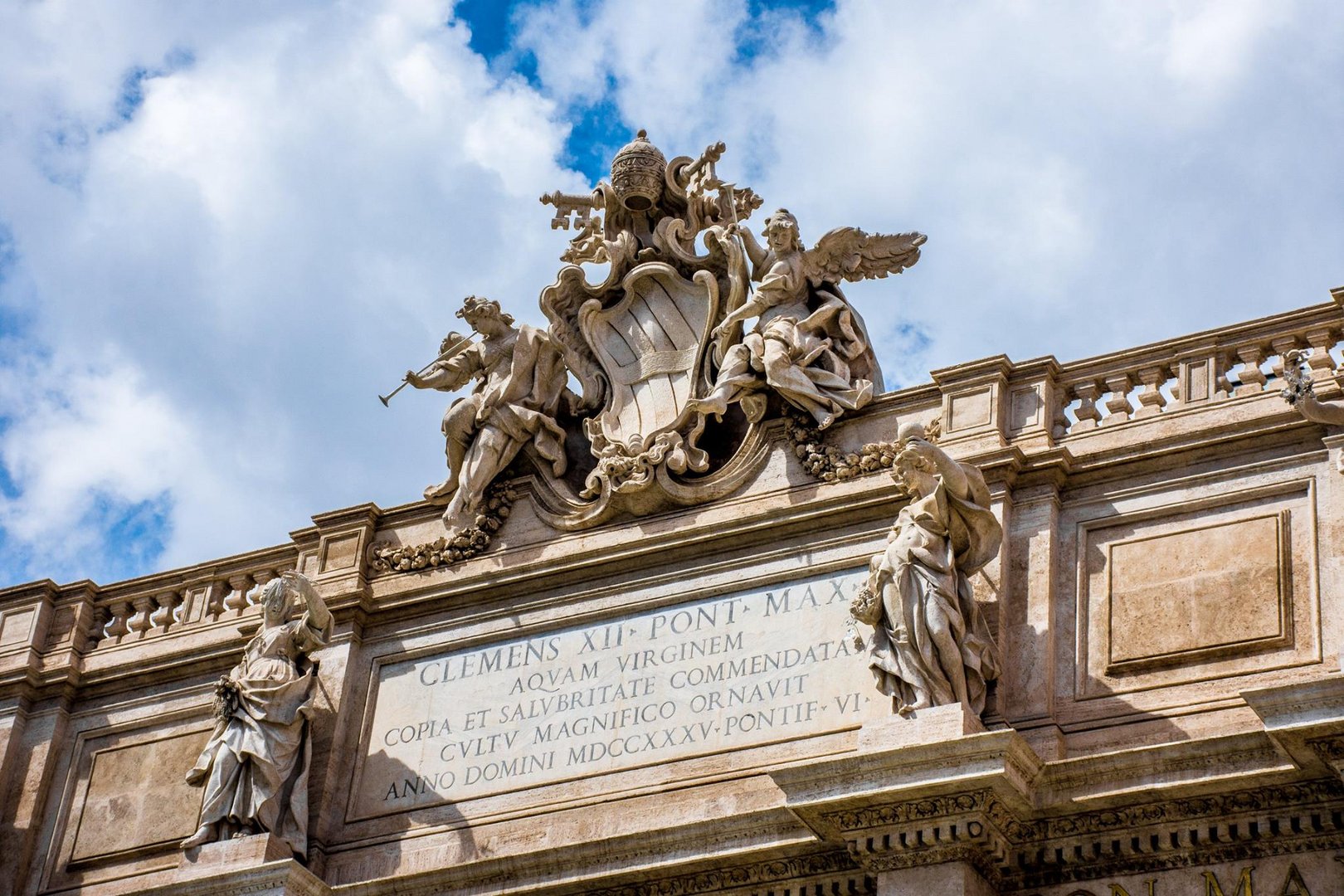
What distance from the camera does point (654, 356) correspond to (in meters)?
19.8

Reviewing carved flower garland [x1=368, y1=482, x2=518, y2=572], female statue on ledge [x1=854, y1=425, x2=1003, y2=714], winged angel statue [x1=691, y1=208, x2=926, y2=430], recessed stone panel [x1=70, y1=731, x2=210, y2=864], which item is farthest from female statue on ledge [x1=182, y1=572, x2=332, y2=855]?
female statue on ledge [x1=854, y1=425, x2=1003, y2=714]

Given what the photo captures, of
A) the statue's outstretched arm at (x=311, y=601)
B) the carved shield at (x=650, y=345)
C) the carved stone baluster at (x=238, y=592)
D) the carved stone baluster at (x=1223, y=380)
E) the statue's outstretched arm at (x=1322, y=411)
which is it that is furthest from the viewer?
the carved stone baluster at (x=238, y=592)

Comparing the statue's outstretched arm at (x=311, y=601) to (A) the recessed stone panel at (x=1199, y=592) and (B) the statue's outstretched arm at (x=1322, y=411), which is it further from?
(B) the statue's outstretched arm at (x=1322, y=411)

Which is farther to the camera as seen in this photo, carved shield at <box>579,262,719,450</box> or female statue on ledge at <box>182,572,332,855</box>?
carved shield at <box>579,262,719,450</box>

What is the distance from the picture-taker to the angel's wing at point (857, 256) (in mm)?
19359

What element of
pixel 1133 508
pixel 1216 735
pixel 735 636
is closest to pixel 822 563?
pixel 735 636

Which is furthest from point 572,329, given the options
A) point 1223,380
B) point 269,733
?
point 1223,380

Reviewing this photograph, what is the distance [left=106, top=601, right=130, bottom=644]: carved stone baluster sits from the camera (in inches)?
824

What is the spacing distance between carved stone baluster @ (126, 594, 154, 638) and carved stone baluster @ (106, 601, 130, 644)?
5 centimetres

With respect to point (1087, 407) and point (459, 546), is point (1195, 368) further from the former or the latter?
point (459, 546)

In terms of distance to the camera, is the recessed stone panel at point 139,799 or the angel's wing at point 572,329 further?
the angel's wing at point 572,329

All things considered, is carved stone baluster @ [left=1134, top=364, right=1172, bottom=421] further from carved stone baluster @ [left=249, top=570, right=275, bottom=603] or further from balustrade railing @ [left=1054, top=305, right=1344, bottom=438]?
carved stone baluster @ [left=249, top=570, right=275, bottom=603]

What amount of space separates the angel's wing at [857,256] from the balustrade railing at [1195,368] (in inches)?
75.8

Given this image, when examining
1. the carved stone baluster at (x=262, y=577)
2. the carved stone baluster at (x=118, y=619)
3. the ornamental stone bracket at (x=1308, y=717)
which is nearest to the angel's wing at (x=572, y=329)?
the carved stone baluster at (x=262, y=577)
